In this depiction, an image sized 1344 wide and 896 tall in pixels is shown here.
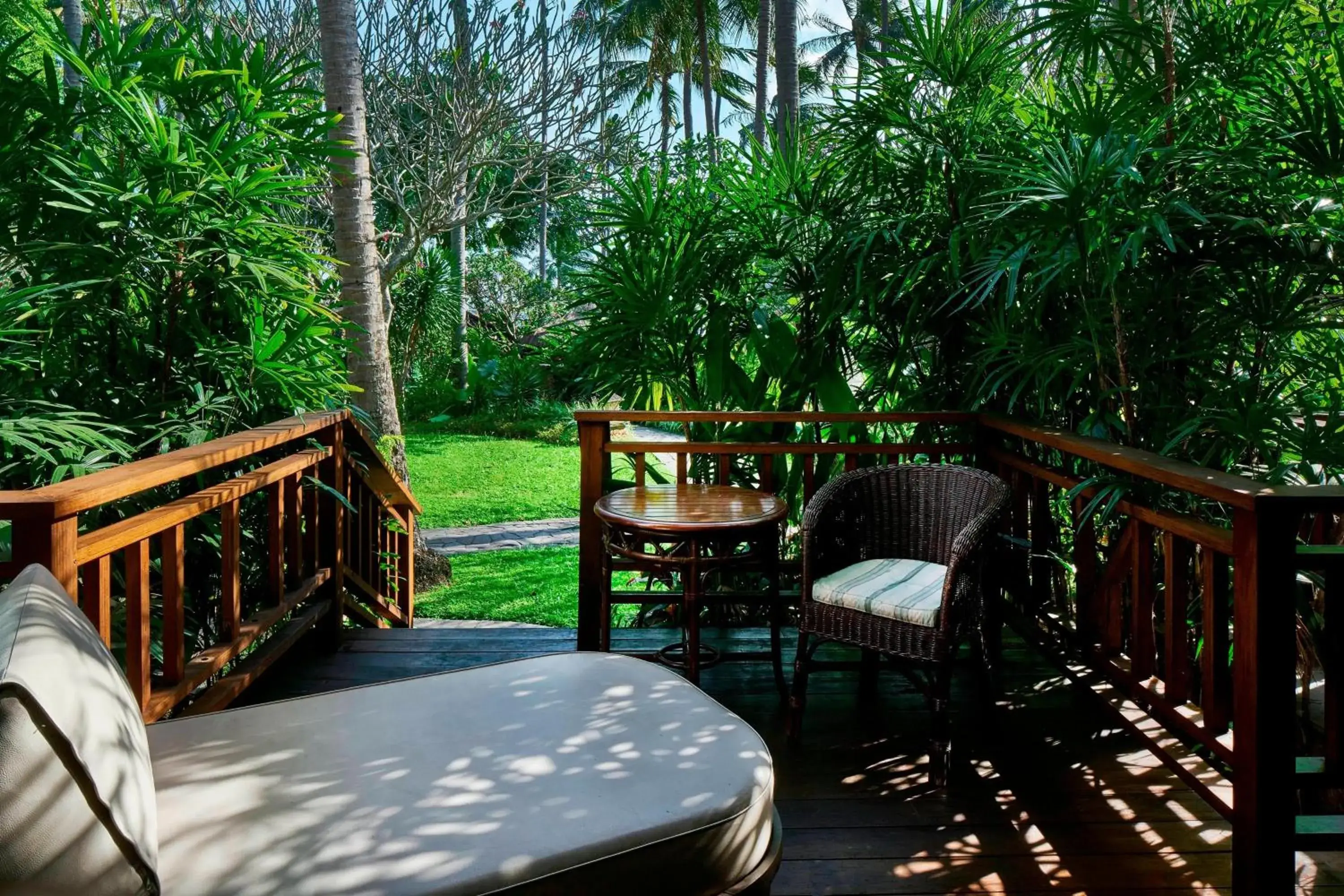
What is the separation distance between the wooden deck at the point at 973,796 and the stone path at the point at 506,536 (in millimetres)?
4480

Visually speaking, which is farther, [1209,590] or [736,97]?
[736,97]

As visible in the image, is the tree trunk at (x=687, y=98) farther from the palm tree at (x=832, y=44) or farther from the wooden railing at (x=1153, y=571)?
the wooden railing at (x=1153, y=571)

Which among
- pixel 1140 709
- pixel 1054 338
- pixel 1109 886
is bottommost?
pixel 1109 886

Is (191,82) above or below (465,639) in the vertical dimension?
above

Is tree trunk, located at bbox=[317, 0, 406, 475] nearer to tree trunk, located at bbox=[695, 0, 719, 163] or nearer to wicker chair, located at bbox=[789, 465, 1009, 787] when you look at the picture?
wicker chair, located at bbox=[789, 465, 1009, 787]

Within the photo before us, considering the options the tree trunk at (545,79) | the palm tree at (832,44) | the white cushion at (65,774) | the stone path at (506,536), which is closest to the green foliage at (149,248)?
the white cushion at (65,774)

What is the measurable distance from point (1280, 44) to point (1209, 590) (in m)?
1.39

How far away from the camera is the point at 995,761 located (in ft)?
8.21

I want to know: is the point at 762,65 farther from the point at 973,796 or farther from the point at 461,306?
the point at 973,796

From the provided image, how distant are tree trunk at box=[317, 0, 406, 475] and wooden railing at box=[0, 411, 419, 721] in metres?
1.35

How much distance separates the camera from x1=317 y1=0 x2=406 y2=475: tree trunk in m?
4.99

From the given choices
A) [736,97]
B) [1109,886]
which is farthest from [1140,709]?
[736,97]

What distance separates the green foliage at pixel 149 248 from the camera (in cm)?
234

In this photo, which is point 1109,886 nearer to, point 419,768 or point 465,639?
point 419,768
